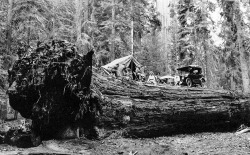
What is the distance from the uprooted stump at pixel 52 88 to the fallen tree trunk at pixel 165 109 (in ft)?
2.30

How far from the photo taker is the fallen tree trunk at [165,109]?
621 centimetres

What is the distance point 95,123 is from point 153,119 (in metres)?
1.76

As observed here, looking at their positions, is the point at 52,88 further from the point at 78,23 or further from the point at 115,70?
the point at 78,23

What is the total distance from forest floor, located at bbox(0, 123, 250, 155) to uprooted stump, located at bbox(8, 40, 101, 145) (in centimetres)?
53

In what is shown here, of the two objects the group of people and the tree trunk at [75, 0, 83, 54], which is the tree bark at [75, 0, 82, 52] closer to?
the tree trunk at [75, 0, 83, 54]

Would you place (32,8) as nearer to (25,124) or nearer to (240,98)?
(25,124)

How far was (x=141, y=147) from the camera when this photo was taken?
5.29 meters

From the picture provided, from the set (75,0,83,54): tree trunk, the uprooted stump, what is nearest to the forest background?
(75,0,83,54): tree trunk

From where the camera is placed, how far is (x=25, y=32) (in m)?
15.2

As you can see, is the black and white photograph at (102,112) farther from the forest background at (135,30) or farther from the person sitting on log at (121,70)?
the person sitting on log at (121,70)

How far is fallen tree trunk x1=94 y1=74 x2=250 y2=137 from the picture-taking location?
6211 millimetres

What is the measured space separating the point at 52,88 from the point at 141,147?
2.60 metres

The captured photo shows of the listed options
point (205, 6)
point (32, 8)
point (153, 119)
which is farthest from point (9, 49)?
point (205, 6)

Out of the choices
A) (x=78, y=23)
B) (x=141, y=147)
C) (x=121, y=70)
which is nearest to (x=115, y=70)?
(x=121, y=70)
